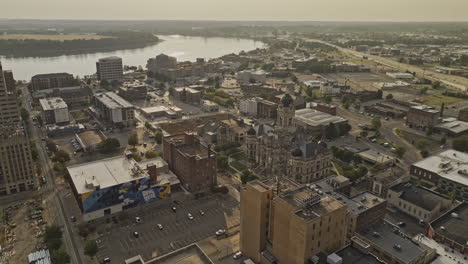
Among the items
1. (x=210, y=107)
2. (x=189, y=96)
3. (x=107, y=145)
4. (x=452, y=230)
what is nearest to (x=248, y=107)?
(x=210, y=107)

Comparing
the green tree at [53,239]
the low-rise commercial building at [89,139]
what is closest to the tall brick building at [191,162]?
the green tree at [53,239]

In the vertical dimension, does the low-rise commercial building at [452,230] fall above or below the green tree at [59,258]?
above

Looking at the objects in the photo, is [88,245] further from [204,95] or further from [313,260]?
[204,95]

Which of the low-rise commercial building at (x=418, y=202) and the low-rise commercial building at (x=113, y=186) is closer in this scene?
the low-rise commercial building at (x=418, y=202)

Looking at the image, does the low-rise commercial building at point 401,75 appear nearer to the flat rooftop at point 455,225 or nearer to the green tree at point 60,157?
the flat rooftop at point 455,225

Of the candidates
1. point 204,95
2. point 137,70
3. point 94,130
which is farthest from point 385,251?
point 137,70
